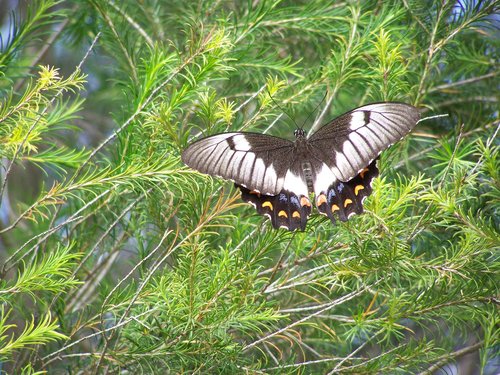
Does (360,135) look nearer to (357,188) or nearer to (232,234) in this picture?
(357,188)

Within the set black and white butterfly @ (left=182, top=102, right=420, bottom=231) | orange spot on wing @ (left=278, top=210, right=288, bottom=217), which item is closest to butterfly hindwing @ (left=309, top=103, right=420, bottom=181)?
black and white butterfly @ (left=182, top=102, right=420, bottom=231)

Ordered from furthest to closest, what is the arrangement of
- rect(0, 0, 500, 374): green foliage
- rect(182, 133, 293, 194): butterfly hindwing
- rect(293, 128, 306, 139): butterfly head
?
rect(293, 128, 306, 139): butterfly head → rect(182, 133, 293, 194): butterfly hindwing → rect(0, 0, 500, 374): green foliage

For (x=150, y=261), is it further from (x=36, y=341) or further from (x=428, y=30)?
(x=428, y=30)

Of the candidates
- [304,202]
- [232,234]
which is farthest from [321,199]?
[232,234]

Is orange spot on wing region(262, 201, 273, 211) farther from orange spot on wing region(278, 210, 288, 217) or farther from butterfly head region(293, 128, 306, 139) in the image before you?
butterfly head region(293, 128, 306, 139)

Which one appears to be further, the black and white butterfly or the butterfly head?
the butterfly head

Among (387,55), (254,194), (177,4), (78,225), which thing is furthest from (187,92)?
(177,4)

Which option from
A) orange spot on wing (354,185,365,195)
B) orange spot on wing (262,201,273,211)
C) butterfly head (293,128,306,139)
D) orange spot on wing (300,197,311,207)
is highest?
butterfly head (293,128,306,139)
